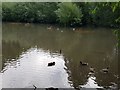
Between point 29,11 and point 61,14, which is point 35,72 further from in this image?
point 29,11

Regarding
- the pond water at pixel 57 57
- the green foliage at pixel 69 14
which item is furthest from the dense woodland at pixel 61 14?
the pond water at pixel 57 57

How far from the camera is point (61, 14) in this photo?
5553 centimetres

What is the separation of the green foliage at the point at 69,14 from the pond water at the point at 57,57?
2561mm

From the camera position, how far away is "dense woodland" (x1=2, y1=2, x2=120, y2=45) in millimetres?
55094

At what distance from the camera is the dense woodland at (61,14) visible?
5509cm

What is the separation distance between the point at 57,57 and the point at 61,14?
938 inches

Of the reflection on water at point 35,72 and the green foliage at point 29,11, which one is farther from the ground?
the green foliage at point 29,11

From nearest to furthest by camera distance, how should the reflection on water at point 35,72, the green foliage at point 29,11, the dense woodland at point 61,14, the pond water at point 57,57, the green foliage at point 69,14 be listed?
the reflection on water at point 35,72, the pond water at point 57,57, the dense woodland at point 61,14, the green foliage at point 69,14, the green foliage at point 29,11

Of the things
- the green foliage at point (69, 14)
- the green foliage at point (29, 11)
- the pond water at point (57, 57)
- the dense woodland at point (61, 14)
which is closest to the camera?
the pond water at point (57, 57)

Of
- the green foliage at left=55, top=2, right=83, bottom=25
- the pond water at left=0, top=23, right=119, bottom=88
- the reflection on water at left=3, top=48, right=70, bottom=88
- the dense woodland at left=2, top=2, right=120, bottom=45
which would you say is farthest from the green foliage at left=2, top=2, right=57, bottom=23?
the reflection on water at left=3, top=48, right=70, bottom=88

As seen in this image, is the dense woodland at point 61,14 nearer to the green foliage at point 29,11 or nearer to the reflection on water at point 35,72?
the green foliage at point 29,11

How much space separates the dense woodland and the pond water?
2.86 meters

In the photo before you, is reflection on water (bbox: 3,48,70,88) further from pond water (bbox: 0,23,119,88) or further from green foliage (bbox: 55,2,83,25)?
green foliage (bbox: 55,2,83,25)

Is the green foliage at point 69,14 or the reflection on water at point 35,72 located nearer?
the reflection on water at point 35,72
